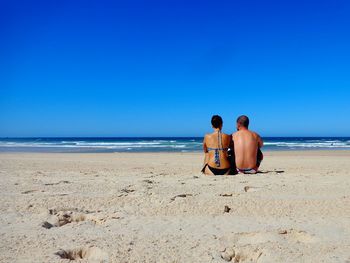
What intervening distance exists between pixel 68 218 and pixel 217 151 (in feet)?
11.6

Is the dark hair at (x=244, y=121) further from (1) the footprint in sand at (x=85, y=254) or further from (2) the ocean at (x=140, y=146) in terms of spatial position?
(2) the ocean at (x=140, y=146)

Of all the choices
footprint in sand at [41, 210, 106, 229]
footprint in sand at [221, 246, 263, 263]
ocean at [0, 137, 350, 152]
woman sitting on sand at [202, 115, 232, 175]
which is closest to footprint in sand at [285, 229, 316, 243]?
footprint in sand at [221, 246, 263, 263]

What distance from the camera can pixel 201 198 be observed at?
13.3 ft

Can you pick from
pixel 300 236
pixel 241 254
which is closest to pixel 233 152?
pixel 300 236

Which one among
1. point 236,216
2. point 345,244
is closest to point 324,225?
point 345,244

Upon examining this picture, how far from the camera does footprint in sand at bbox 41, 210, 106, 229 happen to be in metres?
3.19

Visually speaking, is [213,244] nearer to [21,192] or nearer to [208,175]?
[21,192]

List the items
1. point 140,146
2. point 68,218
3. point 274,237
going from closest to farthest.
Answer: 1. point 274,237
2. point 68,218
3. point 140,146

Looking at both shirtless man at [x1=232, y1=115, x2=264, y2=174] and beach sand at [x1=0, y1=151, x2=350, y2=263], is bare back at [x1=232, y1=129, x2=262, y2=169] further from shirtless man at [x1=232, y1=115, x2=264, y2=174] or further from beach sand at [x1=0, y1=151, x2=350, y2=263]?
beach sand at [x1=0, y1=151, x2=350, y2=263]

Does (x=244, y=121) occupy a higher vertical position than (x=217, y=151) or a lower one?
higher

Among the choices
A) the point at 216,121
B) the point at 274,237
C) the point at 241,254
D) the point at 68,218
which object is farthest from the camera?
the point at 216,121

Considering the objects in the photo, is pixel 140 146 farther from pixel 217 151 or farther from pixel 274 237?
pixel 274 237

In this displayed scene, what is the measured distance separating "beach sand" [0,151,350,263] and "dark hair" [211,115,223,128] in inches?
73.5

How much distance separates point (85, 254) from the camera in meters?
2.52
